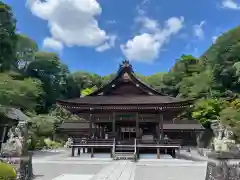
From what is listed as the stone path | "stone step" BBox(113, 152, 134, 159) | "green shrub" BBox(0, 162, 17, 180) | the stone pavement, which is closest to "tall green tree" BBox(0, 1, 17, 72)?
"stone step" BBox(113, 152, 134, 159)

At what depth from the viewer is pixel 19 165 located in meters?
11.1

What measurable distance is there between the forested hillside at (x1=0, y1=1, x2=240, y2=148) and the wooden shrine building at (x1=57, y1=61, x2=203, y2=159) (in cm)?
581

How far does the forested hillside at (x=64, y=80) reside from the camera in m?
29.8

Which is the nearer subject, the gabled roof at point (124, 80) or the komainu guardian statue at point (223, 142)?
the komainu guardian statue at point (223, 142)

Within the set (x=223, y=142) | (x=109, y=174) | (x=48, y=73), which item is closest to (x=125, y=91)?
(x=109, y=174)

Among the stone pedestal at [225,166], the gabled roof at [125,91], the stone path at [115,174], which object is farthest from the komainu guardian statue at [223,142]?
the gabled roof at [125,91]

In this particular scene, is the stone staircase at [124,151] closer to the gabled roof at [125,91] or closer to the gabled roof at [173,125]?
the gabled roof at [125,91]

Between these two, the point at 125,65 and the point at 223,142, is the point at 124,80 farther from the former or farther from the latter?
the point at 223,142

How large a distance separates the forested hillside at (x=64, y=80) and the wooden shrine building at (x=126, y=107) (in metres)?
5.81

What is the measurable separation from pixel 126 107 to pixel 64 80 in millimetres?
55570

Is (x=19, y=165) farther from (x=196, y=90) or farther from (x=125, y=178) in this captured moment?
(x=196, y=90)

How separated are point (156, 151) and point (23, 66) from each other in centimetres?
5567

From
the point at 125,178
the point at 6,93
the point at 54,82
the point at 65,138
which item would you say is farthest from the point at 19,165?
the point at 54,82

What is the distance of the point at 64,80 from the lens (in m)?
79.9
